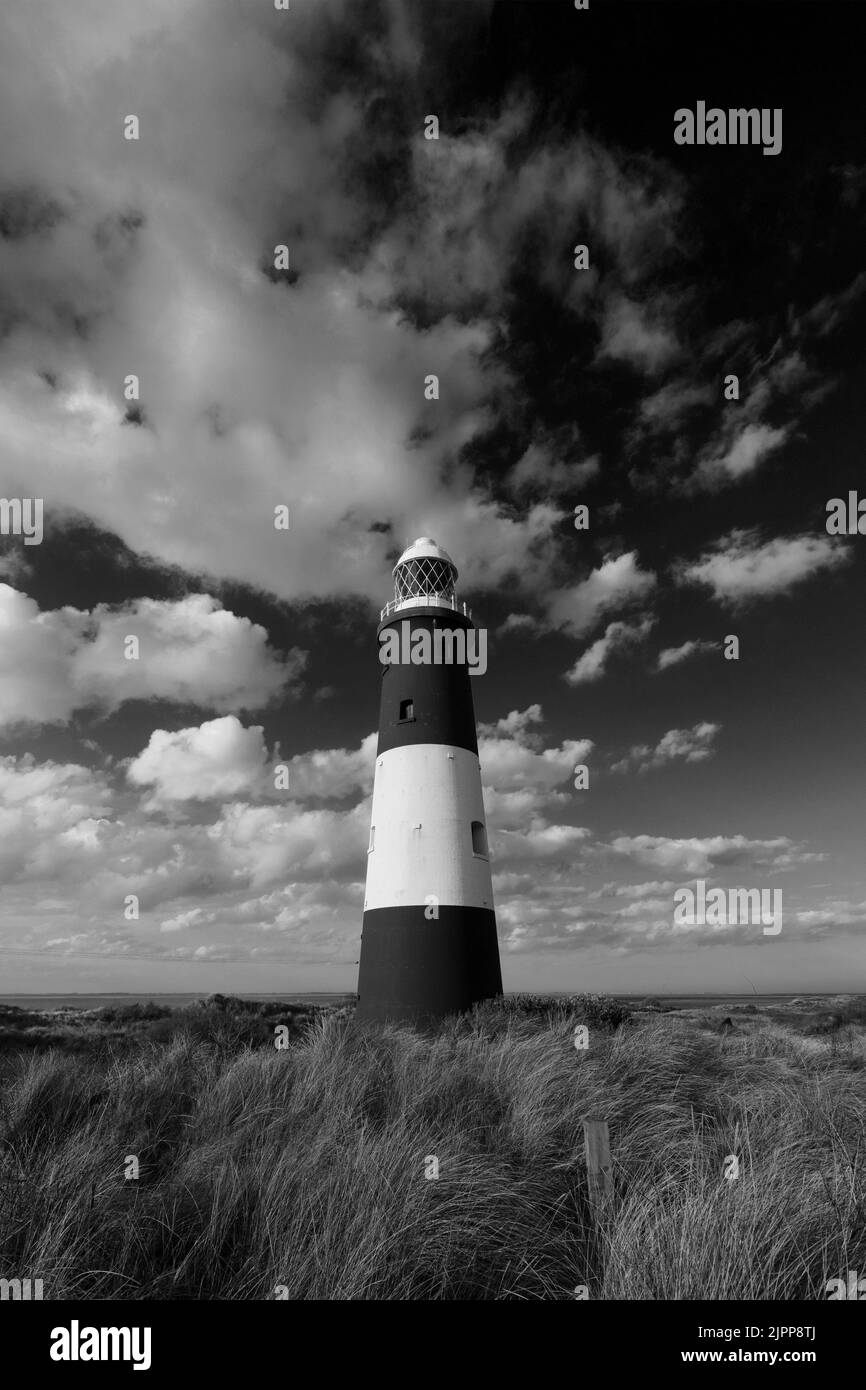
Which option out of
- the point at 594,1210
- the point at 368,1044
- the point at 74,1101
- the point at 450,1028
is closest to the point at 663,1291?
the point at 594,1210

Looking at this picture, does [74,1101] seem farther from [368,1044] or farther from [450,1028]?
[450,1028]

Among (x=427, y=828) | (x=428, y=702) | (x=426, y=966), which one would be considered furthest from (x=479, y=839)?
(x=428, y=702)

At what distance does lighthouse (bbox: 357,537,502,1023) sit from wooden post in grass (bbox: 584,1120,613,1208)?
9.48m

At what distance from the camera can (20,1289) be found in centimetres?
406

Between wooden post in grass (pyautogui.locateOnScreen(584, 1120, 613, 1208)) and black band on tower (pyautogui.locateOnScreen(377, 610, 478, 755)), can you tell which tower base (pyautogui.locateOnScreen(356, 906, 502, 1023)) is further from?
wooden post in grass (pyautogui.locateOnScreen(584, 1120, 613, 1208))

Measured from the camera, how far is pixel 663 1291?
12.9ft

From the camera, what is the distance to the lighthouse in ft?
47.7

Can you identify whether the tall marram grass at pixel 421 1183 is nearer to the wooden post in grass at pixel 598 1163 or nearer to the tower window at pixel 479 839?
the wooden post in grass at pixel 598 1163

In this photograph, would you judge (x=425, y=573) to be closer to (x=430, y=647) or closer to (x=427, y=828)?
(x=430, y=647)

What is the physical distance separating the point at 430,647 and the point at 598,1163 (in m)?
12.7

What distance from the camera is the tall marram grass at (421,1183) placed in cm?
418
